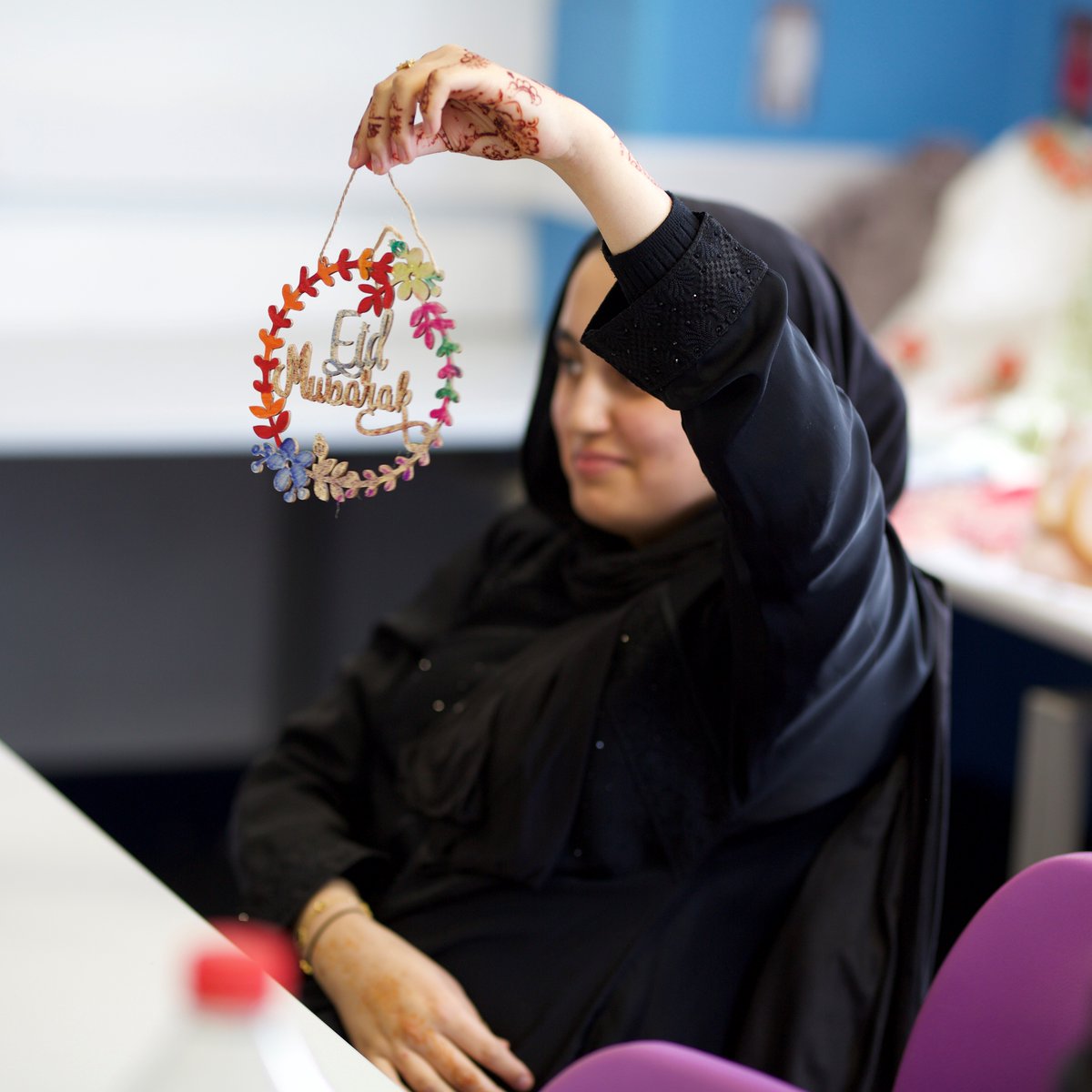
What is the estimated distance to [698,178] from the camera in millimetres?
2996

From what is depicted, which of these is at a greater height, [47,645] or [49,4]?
[49,4]

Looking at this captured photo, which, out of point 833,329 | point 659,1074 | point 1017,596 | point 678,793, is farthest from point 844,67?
point 659,1074

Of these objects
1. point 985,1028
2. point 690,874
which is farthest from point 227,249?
point 985,1028

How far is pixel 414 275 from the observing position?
2.94ft

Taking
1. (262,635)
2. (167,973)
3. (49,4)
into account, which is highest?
(49,4)

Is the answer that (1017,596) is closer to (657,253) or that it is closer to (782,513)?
(782,513)

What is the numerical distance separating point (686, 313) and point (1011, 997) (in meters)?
0.42

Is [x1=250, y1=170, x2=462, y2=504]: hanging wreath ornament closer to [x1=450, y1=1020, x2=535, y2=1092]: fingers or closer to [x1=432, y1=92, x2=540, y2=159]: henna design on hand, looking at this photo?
[x1=432, y1=92, x2=540, y2=159]: henna design on hand

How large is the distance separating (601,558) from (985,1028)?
53 centimetres

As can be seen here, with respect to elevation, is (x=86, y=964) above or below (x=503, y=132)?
below

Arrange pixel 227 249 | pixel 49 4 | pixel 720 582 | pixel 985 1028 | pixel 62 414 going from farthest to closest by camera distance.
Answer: pixel 227 249
pixel 49 4
pixel 62 414
pixel 720 582
pixel 985 1028

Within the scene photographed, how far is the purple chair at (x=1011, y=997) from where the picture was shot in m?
0.78

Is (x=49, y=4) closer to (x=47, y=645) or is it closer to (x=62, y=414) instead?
(x=62, y=414)

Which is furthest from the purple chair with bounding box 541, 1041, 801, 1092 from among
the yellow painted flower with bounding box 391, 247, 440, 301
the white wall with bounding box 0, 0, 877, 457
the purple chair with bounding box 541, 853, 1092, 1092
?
the white wall with bounding box 0, 0, 877, 457
